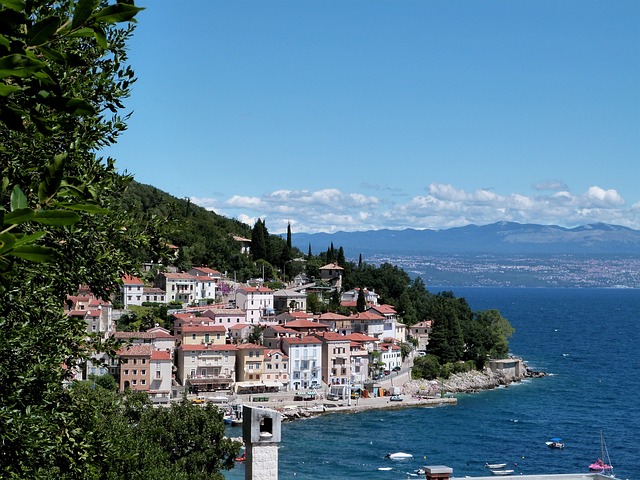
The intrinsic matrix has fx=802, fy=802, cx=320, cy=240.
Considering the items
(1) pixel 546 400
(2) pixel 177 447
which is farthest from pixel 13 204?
(1) pixel 546 400

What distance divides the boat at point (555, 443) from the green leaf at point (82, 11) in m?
36.3

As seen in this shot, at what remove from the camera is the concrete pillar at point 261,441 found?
7270 mm

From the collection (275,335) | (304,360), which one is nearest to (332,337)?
(304,360)

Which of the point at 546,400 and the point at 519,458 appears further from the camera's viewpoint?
the point at 546,400

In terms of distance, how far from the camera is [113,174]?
574cm

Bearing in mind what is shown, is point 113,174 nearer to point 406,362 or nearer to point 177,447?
point 177,447

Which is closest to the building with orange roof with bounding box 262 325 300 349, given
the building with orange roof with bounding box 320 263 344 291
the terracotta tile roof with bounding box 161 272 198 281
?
the terracotta tile roof with bounding box 161 272 198 281

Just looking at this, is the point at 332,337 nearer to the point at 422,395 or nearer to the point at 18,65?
the point at 422,395

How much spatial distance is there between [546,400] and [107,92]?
148 feet

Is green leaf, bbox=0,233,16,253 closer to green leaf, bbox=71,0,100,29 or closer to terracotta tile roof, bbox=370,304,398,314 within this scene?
green leaf, bbox=71,0,100,29

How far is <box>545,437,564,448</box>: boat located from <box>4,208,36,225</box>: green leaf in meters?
36.4

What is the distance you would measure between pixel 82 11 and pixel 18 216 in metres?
0.42

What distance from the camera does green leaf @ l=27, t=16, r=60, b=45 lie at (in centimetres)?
148

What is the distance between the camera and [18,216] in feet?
4.55
